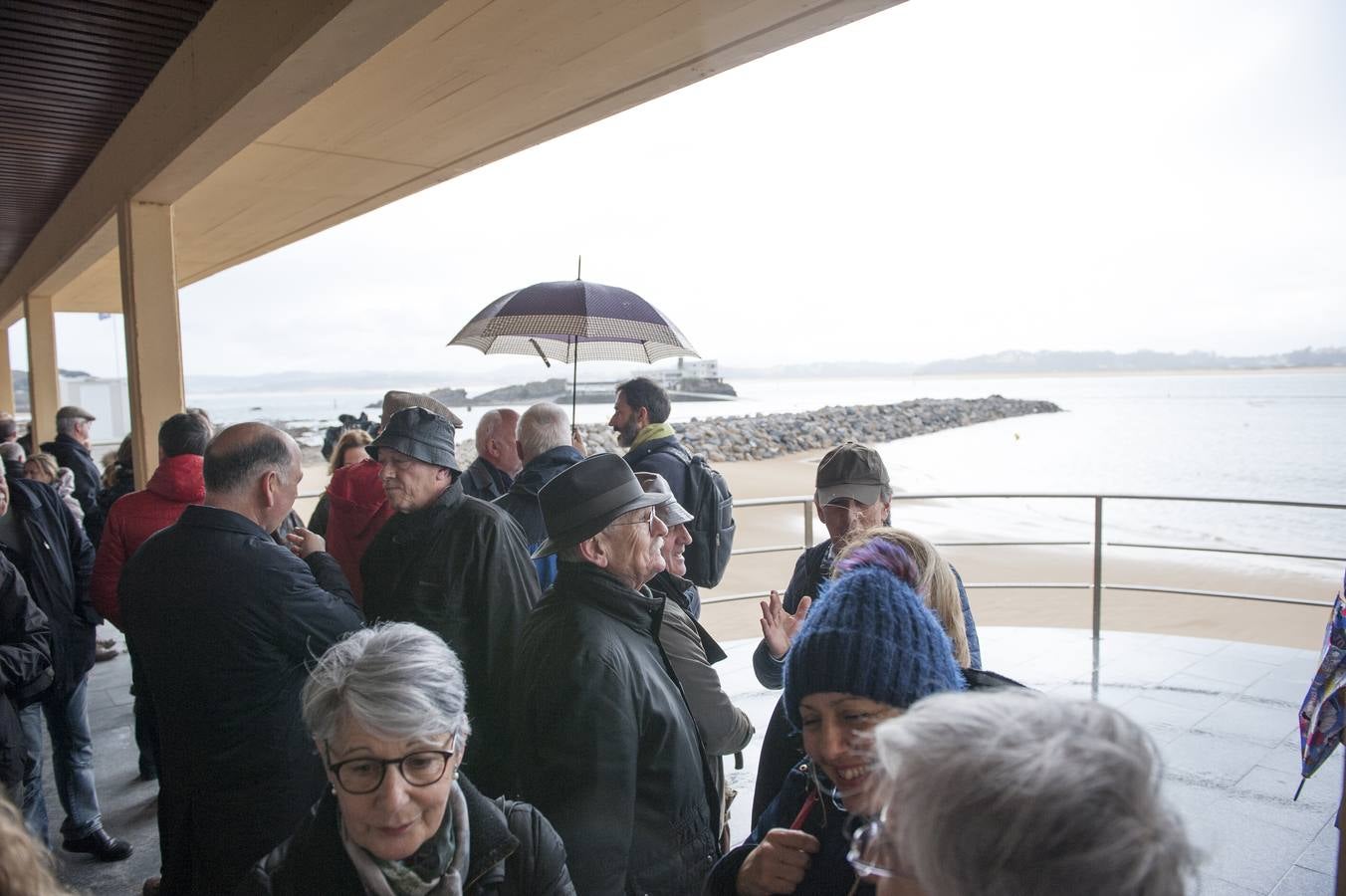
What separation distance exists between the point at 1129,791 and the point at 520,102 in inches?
163

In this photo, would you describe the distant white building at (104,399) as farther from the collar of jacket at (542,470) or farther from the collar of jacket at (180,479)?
the collar of jacket at (542,470)

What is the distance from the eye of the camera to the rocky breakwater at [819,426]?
41.5 metres

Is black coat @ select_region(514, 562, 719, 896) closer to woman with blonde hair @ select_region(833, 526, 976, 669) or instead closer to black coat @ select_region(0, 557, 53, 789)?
woman with blonde hair @ select_region(833, 526, 976, 669)

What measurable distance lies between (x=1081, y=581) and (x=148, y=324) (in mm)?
14348

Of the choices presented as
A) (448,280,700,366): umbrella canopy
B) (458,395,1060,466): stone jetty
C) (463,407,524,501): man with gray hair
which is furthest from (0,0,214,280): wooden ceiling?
(458,395,1060,466): stone jetty

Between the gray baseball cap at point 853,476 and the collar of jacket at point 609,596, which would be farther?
the gray baseball cap at point 853,476

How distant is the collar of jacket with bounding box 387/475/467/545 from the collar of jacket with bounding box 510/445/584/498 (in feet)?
2.60

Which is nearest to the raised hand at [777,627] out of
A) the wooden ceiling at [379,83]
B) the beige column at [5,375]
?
the wooden ceiling at [379,83]

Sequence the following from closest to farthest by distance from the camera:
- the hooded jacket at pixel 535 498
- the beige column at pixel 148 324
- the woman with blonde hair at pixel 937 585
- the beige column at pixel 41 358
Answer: the woman with blonde hair at pixel 937 585
the hooded jacket at pixel 535 498
the beige column at pixel 148 324
the beige column at pixel 41 358

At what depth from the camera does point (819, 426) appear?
1960 inches

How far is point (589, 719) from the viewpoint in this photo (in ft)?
5.64

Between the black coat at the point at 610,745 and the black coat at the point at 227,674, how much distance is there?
23.5 inches

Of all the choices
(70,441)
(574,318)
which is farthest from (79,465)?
(574,318)

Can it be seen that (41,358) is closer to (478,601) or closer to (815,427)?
(478,601)
